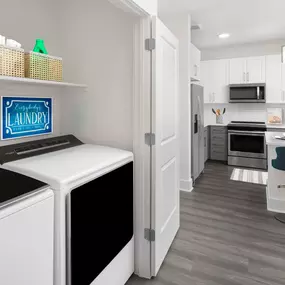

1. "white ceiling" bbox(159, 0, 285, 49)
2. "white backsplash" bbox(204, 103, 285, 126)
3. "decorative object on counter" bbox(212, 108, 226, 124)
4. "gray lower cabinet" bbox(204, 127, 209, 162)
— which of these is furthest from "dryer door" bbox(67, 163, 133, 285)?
"white backsplash" bbox(204, 103, 285, 126)

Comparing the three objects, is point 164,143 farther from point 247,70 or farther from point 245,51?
point 245,51

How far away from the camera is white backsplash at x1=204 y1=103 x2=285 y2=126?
19.1 feet

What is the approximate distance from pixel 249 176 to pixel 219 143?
121 centimetres

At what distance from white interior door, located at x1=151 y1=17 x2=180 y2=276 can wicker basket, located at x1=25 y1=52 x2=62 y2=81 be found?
0.68m

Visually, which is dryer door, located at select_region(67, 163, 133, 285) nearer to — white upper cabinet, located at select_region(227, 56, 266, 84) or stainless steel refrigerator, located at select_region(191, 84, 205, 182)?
stainless steel refrigerator, located at select_region(191, 84, 205, 182)

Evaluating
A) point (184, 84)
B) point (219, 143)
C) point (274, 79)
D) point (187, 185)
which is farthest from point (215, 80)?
point (187, 185)

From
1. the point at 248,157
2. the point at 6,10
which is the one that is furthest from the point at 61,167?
the point at 248,157

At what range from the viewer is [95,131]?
85.1 inches

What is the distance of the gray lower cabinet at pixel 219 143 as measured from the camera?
5.78 m

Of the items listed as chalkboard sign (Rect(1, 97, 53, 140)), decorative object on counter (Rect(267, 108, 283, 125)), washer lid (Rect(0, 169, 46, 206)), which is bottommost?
washer lid (Rect(0, 169, 46, 206))

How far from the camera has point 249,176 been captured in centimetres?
484

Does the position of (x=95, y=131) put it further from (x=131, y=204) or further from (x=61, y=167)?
(x=61, y=167)

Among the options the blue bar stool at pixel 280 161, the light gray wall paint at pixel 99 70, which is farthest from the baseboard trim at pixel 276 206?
the light gray wall paint at pixel 99 70

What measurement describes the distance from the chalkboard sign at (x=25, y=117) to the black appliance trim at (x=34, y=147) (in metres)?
0.15
